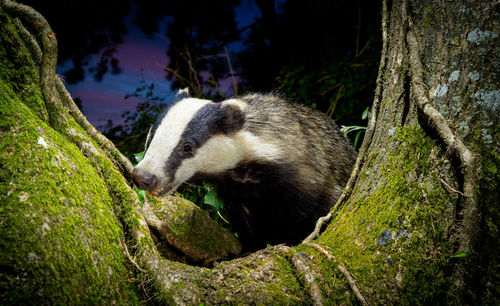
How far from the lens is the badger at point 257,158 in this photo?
249cm

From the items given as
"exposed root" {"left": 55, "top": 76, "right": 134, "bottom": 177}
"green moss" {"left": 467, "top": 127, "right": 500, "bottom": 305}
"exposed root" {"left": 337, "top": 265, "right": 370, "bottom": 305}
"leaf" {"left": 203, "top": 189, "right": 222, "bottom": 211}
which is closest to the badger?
"leaf" {"left": 203, "top": 189, "right": 222, "bottom": 211}

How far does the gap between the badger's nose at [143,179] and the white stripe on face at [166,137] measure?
0.05 m

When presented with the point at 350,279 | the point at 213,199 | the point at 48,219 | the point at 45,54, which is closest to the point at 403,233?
the point at 350,279

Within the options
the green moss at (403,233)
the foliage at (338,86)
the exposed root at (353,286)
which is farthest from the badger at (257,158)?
the foliage at (338,86)

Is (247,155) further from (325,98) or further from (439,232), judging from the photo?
(325,98)

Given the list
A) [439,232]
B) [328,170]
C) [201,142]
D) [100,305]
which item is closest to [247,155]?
[201,142]

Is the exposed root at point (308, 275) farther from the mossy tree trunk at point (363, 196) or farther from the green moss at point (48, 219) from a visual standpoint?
the green moss at point (48, 219)

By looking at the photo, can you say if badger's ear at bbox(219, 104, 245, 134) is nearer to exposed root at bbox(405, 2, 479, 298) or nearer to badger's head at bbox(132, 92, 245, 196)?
badger's head at bbox(132, 92, 245, 196)

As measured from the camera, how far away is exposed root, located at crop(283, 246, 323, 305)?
4.36 feet

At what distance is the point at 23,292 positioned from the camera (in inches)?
35.1

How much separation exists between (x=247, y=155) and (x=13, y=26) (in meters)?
1.62

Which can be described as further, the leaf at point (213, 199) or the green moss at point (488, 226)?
the leaf at point (213, 199)

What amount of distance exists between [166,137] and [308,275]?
1.41m

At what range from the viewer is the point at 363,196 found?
1.73 m
